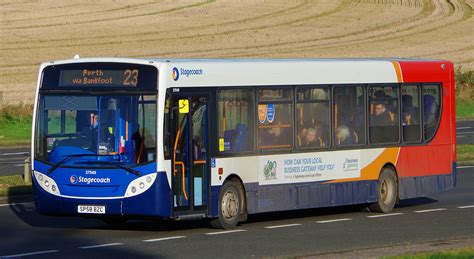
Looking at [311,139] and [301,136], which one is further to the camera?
[311,139]

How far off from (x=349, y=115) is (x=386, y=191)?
1659 mm

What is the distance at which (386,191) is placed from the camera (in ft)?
74.5

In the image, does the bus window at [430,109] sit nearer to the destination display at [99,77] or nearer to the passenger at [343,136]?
the passenger at [343,136]

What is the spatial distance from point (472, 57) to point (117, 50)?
16485mm

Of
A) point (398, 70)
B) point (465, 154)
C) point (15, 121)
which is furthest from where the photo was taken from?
point (15, 121)

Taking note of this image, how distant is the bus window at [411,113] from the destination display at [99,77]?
6418 millimetres

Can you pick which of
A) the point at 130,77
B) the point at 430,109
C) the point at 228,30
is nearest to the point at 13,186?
the point at 130,77

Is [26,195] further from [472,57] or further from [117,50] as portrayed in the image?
[472,57]

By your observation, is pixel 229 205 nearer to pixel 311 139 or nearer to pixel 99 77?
pixel 311 139

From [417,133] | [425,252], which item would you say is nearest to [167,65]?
[425,252]

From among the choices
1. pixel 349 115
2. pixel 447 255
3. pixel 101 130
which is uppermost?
pixel 349 115

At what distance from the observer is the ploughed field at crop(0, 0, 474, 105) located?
55875mm

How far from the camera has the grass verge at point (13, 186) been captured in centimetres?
2455

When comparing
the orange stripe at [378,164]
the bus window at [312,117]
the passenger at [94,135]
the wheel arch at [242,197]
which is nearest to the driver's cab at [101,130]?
the passenger at [94,135]
